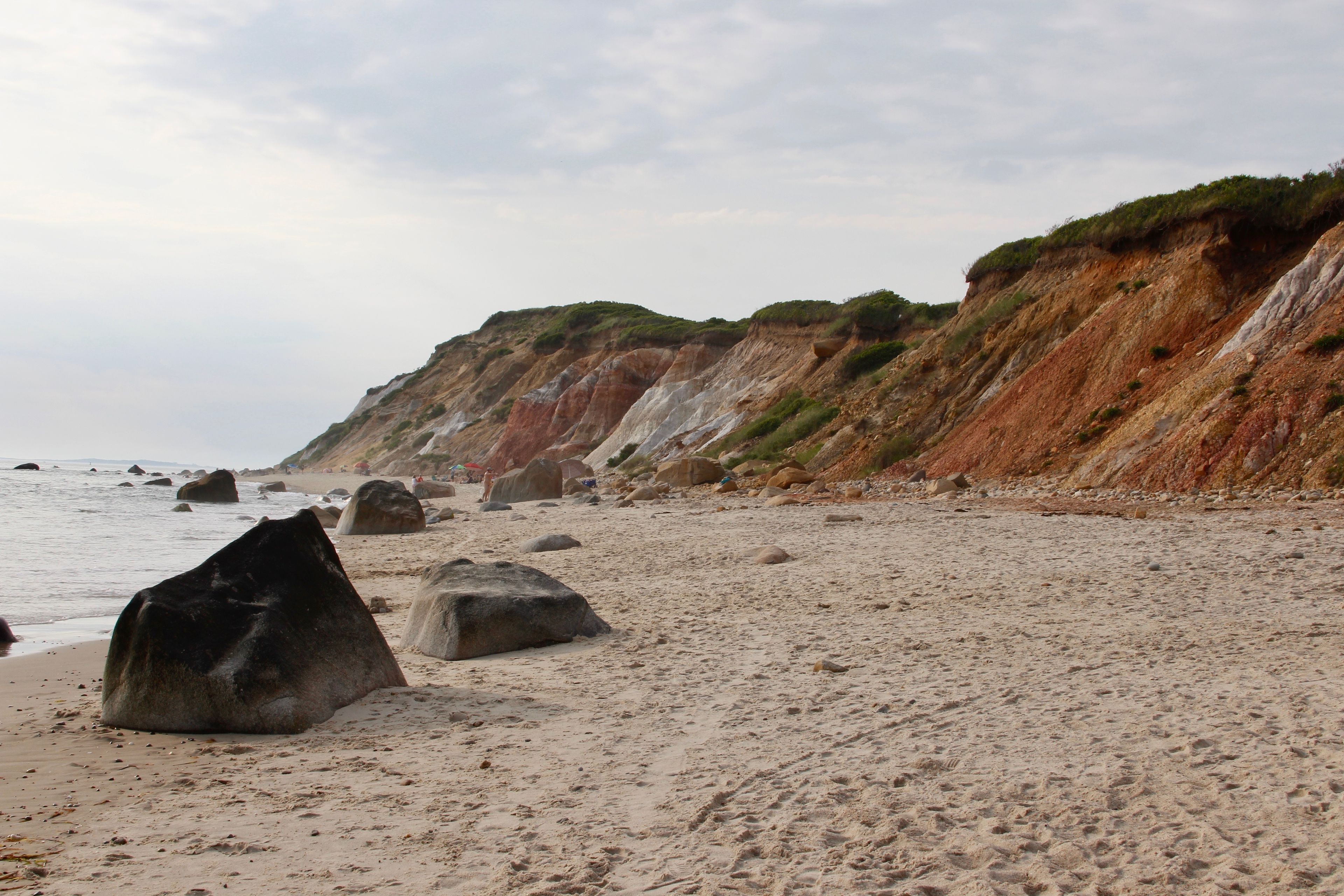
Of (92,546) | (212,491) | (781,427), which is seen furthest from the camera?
(781,427)

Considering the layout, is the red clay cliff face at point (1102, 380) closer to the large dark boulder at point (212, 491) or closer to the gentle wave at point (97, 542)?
the gentle wave at point (97, 542)

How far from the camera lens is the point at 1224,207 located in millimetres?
19656

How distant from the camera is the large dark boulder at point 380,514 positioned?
18.6m

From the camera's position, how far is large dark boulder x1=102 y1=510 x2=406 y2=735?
5.18 metres

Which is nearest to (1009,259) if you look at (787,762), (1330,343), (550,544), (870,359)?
(870,359)

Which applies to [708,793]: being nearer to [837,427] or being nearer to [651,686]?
[651,686]

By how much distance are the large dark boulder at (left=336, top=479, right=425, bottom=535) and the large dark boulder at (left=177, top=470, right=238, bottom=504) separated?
14119mm

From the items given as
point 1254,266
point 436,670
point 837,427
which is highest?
point 1254,266

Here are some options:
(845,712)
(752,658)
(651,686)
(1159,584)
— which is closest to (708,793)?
(845,712)

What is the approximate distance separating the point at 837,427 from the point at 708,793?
77.4 ft

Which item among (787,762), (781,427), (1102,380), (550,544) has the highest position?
(1102,380)

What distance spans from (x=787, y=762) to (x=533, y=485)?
22735 millimetres

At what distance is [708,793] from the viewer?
4082mm

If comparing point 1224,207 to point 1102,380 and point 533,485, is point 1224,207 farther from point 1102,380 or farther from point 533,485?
point 533,485
